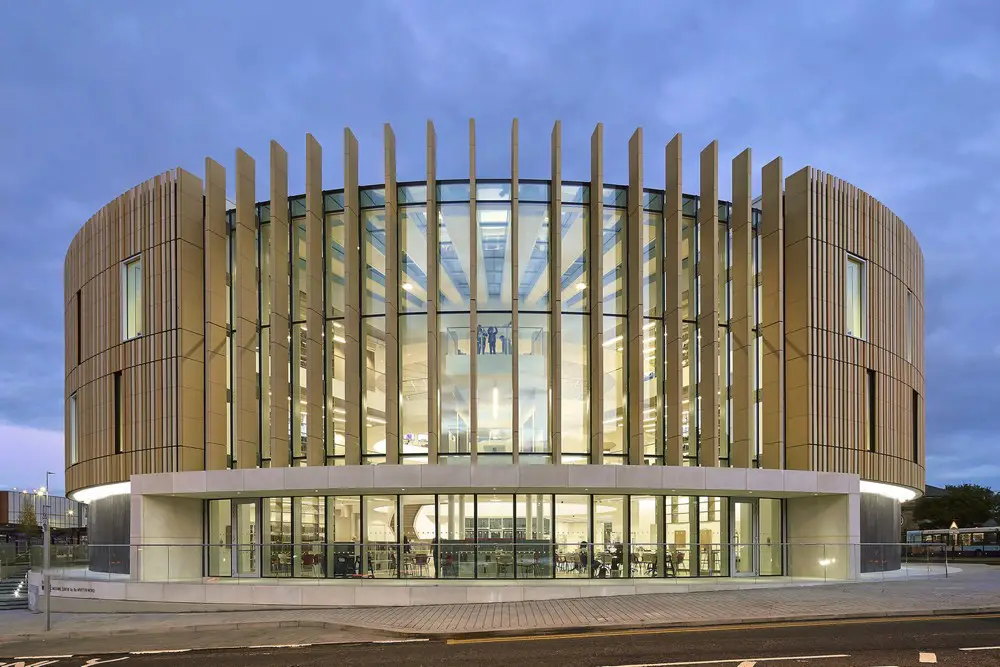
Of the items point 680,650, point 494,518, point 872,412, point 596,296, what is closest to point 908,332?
point 872,412

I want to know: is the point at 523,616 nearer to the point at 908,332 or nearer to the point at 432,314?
the point at 432,314

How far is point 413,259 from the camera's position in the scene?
31.0 meters

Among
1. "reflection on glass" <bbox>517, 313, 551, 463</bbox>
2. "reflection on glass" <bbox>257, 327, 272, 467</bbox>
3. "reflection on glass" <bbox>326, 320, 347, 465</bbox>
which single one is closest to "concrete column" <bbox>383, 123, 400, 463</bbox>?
"reflection on glass" <bbox>326, 320, 347, 465</bbox>

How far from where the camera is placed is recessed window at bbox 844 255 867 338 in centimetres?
3244

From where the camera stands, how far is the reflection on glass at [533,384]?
2992cm

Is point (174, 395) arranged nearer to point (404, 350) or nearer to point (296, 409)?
point (296, 409)

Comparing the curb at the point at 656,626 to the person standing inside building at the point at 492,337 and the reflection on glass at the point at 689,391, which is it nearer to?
the reflection on glass at the point at 689,391

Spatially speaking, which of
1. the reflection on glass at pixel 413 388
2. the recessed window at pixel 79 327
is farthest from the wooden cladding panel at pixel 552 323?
the recessed window at pixel 79 327

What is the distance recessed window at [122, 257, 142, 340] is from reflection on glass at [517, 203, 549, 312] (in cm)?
1441

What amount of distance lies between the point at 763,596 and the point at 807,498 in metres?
8.76

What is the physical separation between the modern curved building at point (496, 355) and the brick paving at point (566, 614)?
188 inches

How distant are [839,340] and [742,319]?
3.94m

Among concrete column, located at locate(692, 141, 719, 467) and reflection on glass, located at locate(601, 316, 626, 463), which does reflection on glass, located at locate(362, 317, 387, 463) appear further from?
concrete column, located at locate(692, 141, 719, 467)

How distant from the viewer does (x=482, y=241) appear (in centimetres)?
3123
